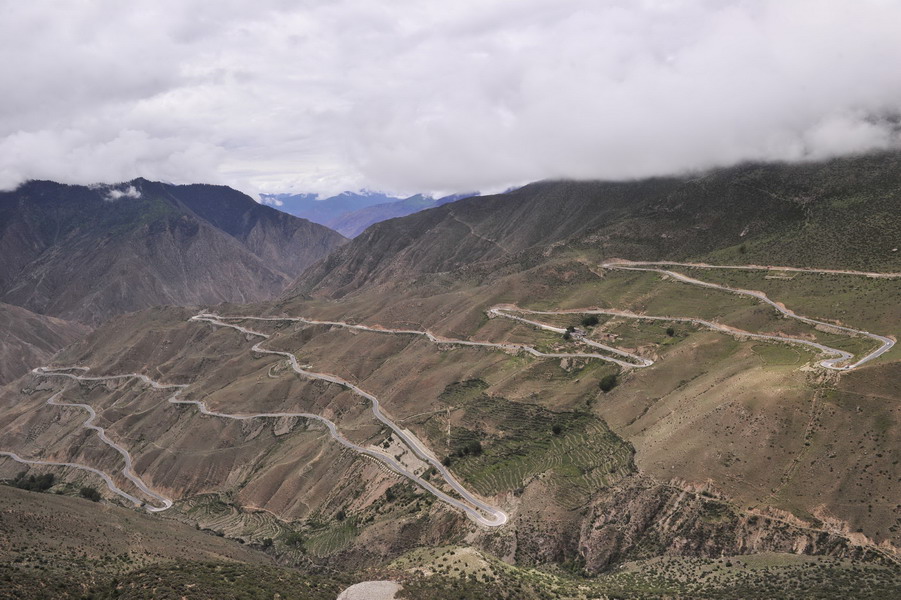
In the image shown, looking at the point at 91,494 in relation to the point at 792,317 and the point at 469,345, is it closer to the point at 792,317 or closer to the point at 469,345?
the point at 469,345

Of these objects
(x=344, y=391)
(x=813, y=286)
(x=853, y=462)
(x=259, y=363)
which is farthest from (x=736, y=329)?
(x=259, y=363)

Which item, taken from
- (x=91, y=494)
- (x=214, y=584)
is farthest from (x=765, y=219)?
(x=91, y=494)

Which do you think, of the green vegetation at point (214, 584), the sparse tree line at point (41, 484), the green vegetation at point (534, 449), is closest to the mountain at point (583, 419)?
the green vegetation at point (534, 449)

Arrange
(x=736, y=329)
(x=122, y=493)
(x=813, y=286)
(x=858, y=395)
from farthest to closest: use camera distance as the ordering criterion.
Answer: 1. (x=122, y=493)
2. (x=813, y=286)
3. (x=736, y=329)
4. (x=858, y=395)

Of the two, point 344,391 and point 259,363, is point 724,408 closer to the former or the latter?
point 344,391

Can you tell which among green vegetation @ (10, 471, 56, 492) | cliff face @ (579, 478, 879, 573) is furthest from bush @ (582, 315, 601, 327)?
green vegetation @ (10, 471, 56, 492)

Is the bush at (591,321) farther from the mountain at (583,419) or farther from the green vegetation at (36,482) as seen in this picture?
the green vegetation at (36,482)

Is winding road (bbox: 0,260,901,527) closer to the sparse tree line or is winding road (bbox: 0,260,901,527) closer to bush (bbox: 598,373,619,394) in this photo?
bush (bbox: 598,373,619,394)

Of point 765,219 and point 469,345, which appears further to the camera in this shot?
point 765,219
